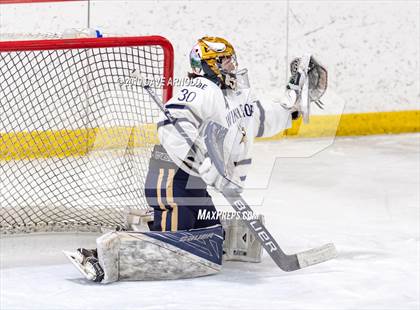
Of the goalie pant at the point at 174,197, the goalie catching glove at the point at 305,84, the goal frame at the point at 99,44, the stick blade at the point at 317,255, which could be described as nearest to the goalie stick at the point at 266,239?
the stick blade at the point at 317,255

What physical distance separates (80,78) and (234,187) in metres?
0.93

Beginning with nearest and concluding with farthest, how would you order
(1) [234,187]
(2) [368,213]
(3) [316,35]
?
1. (1) [234,187]
2. (2) [368,213]
3. (3) [316,35]

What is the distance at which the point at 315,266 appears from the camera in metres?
3.70

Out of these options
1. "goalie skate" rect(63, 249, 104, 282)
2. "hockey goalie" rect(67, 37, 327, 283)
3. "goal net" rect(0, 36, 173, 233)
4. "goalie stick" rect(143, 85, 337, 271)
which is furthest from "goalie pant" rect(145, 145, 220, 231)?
"goal net" rect(0, 36, 173, 233)

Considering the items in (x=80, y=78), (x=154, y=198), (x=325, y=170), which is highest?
(x=80, y=78)

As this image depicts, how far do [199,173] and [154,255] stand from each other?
0.94ft

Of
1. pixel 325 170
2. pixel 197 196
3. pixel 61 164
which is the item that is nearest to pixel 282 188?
pixel 325 170

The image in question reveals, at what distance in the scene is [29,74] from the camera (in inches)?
173

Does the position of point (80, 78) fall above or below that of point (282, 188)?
above

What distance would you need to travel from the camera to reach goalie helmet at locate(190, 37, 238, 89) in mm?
3600

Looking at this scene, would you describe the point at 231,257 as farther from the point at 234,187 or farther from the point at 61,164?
the point at 61,164
